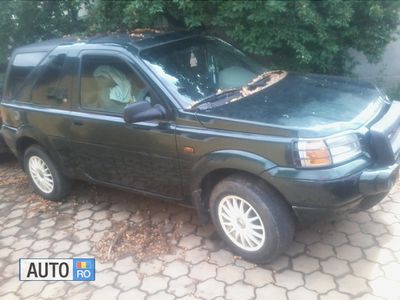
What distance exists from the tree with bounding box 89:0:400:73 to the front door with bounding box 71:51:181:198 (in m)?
1.33

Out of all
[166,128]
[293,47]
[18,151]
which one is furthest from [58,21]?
[166,128]

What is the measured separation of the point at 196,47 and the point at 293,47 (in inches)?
51.9

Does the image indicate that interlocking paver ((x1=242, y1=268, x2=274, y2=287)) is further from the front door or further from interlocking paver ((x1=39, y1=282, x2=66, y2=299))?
interlocking paver ((x1=39, y1=282, x2=66, y2=299))

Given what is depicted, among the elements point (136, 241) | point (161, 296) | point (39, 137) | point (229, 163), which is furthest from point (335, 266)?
point (39, 137)

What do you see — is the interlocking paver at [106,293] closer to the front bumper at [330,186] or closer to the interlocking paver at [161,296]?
the interlocking paver at [161,296]

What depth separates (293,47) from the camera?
4.66 metres

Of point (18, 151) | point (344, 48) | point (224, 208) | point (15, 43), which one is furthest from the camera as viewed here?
point (15, 43)

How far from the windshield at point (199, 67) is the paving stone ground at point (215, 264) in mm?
1302

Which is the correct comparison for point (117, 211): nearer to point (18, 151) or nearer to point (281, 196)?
point (18, 151)

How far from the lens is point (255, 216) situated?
10.2 ft

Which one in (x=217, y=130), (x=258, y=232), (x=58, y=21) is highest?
(x=58, y=21)

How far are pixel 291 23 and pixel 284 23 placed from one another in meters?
0.08

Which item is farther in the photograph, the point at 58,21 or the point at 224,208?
the point at 58,21

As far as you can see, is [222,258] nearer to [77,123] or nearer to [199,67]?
[199,67]
